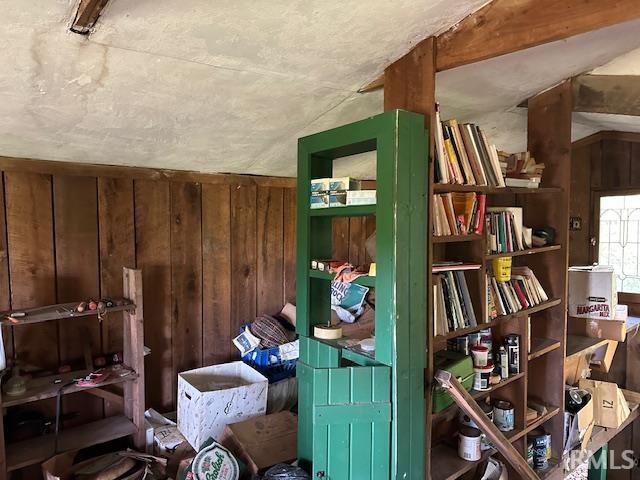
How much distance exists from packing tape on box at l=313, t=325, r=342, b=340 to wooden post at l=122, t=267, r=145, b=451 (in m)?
0.79

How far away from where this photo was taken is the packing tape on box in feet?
5.76

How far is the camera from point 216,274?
2.49 meters

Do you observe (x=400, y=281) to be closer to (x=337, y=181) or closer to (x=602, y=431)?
(x=337, y=181)

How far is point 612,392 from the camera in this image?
9.21 feet

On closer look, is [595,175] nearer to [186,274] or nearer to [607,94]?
[607,94]

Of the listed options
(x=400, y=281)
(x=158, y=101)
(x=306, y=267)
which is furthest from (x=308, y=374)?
(x=158, y=101)

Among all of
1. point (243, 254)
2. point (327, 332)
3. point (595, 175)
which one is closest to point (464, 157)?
point (327, 332)

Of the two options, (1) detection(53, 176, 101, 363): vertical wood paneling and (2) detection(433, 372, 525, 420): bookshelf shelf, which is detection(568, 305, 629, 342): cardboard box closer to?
(2) detection(433, 372, 525, 420): bookshelf shelf

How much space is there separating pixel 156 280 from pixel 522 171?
1889mm

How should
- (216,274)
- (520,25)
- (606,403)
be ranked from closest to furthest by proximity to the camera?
(520,25), (216,274), (606,403)

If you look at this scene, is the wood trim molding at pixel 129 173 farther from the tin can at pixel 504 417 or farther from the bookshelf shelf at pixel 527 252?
the tin can at pixel 504 417

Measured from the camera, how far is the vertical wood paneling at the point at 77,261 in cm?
199

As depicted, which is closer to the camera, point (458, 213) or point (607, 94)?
point (458, 213)

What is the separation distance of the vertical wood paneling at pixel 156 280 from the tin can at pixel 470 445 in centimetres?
147
